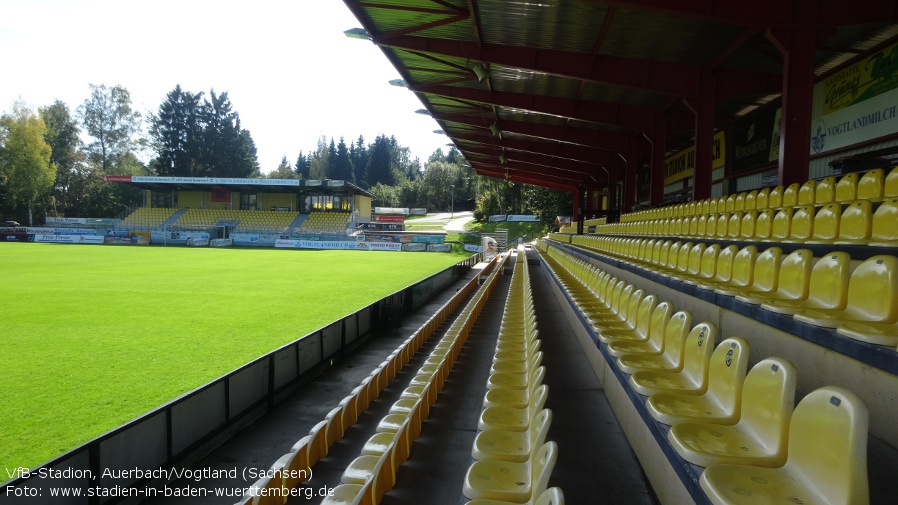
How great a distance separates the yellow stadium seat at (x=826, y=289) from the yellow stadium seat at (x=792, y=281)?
0.04 meters

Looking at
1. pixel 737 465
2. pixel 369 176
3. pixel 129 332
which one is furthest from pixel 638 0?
pixel 369 176

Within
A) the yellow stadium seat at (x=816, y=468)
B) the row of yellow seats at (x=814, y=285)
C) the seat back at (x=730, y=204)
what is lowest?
the yellow stadium seat at (x=816, y=468)

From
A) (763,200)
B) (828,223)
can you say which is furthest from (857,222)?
(763,200)

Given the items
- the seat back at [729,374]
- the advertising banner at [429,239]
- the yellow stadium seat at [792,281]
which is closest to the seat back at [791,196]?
the yellow stadium seat at [792,281]

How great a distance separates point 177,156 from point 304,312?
A: 64.1 meters

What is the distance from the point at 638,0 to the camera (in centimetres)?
568

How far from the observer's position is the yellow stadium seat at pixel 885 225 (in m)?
2.78

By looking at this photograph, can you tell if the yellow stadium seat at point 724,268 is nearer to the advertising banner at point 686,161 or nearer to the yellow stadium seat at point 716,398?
the yellow stadium seat at point 716,398

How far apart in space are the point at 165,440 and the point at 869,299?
4.51 meters

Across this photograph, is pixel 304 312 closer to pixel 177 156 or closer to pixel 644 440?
pixel 644 440

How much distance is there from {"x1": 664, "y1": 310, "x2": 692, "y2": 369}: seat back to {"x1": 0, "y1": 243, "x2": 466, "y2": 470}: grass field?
5.16m

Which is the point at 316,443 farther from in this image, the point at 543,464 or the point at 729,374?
the point at 729,374

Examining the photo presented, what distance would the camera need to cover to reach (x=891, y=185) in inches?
146

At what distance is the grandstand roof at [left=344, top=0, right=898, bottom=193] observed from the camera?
564cm
